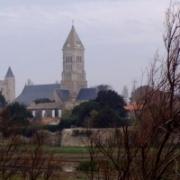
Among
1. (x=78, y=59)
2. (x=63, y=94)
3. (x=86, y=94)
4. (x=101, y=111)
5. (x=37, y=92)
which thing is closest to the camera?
(x=101, y=111)

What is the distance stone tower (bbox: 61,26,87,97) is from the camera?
112m

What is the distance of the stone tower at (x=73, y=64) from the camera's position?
111938mm

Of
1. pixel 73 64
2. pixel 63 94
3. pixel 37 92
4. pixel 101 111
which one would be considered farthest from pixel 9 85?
pixel 101 111

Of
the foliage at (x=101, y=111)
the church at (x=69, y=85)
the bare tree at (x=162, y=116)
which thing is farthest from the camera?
the church at (x=69, y=85)

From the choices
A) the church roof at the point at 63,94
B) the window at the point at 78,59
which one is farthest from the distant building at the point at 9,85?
the church roof at the point at 63,94

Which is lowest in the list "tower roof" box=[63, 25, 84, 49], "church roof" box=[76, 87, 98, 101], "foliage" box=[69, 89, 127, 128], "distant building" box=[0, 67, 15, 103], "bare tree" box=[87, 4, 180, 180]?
"bare tree" box=[87, 4, 180, 180]

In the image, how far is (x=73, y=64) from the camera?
379 feet

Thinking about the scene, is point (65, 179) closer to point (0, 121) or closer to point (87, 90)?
point (0, 121)

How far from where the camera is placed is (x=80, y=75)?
11675cm

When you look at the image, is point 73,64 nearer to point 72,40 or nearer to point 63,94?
point 72,40

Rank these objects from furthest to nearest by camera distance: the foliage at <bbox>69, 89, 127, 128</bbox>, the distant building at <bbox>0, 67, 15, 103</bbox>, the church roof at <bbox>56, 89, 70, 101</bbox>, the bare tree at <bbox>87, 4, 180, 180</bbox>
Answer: the distant building at <bbox>0, 67, 15, 103</bbox>, the church roof at <bbox>56, 89, 70, 101</bbox>, the foliage at <bbox>69, 89, 127, 128</bbox>, the bare tree at <bbox>87, 4, 180, 180</bbox>

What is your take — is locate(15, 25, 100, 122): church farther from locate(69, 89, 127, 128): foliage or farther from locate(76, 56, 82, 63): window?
locate(69, 89, 127, 128): foliage

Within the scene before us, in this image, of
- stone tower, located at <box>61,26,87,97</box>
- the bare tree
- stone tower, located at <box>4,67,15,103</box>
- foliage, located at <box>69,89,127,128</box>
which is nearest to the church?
stone tower, located at <box>61,26,87,97</box>

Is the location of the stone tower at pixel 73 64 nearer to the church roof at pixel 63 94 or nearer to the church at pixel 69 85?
the church at pixel 69 85
